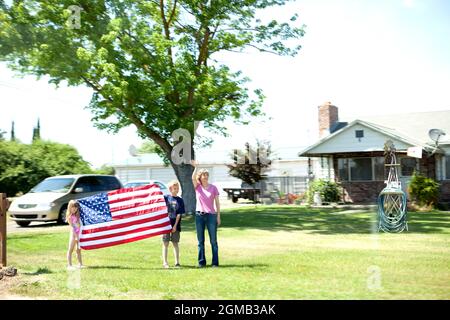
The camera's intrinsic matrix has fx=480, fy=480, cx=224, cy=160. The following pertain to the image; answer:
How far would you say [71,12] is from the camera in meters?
17.8

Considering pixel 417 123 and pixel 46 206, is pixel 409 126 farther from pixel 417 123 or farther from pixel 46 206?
pixel 46 206

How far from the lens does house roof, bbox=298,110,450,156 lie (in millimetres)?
25125

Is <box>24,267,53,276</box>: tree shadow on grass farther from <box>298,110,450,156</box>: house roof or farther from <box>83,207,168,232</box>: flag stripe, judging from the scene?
<box>298,110,450,156</box>: house roof

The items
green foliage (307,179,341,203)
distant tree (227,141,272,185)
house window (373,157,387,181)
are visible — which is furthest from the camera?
distant tree (227,141,272,185)

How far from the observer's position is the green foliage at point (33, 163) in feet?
93.0

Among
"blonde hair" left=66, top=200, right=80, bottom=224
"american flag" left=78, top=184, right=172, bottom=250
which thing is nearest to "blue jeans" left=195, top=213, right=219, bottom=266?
"american flag" left=78, top=184, right=172, bottom=250

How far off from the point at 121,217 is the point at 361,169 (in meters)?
20.0

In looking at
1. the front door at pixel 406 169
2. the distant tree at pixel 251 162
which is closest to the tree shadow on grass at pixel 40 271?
the front door at pixel 406 169

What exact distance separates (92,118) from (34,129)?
39.4 m

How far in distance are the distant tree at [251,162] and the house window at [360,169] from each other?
694 cm

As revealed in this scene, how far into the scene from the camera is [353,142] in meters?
26.2

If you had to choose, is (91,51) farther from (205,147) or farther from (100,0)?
(205,147)

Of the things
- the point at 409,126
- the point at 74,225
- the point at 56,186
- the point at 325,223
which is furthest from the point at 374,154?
the point at 74,225

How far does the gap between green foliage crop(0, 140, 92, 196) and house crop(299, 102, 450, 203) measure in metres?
15.1
